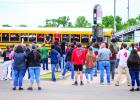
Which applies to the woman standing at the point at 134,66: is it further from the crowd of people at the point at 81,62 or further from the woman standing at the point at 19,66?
the woman standing at the point at 19,66

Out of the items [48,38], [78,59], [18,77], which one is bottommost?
[18,77]

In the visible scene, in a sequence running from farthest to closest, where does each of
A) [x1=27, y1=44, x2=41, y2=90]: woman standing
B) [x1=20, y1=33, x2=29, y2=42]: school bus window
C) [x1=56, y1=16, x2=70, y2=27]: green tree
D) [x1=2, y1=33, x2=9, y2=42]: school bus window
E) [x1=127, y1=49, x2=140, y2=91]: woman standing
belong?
1. [x1=56, y1=16, x2=70, y2=27]: green tree
2. [x1=20, y1=33, x2=29, y2=42]: school bus window
3. [x1=2, y1=33, x2=9, y2=42]: school bus window
4. [x1=27, y1=44, x2=41, y2=90]: woman standing
5. [x1=127, y1=49, x2=140, y2=91]: woman standing

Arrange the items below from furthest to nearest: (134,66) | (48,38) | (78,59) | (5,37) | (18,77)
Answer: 1. (5,37)
2. (48,38)
3. (78,59)
4. (18,77)
5. (134,66)

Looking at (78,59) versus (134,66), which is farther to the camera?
(78,59)

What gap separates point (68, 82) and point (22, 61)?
4133 mm

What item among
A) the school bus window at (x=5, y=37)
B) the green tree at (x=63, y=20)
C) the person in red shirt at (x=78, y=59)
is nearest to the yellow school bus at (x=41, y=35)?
the school bus window at (x=5, y=37)

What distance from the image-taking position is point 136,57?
2073 cm

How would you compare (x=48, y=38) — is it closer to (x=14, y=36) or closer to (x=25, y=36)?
(x=25, y=36)

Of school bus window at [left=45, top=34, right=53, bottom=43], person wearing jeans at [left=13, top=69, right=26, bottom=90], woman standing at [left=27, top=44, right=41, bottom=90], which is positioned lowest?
person wearing jeans at [left=13, top=69, right=26, bottom=90]

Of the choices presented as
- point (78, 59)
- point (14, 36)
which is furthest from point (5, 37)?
point (78, 59)

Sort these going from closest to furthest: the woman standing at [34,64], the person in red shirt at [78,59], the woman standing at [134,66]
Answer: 1. the woman standing at [134,66]
2. the woman standing at [34,64]
3. the person in red shirt at [78,59]

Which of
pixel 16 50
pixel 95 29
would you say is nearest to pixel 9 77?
pixel 16 50

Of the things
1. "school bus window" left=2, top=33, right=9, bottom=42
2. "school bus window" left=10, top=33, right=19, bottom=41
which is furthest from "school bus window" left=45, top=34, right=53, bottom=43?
"school bus window" left=2, top=33, right=9, bottom=42

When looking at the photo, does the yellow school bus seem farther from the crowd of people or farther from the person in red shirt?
the person in red shirt
